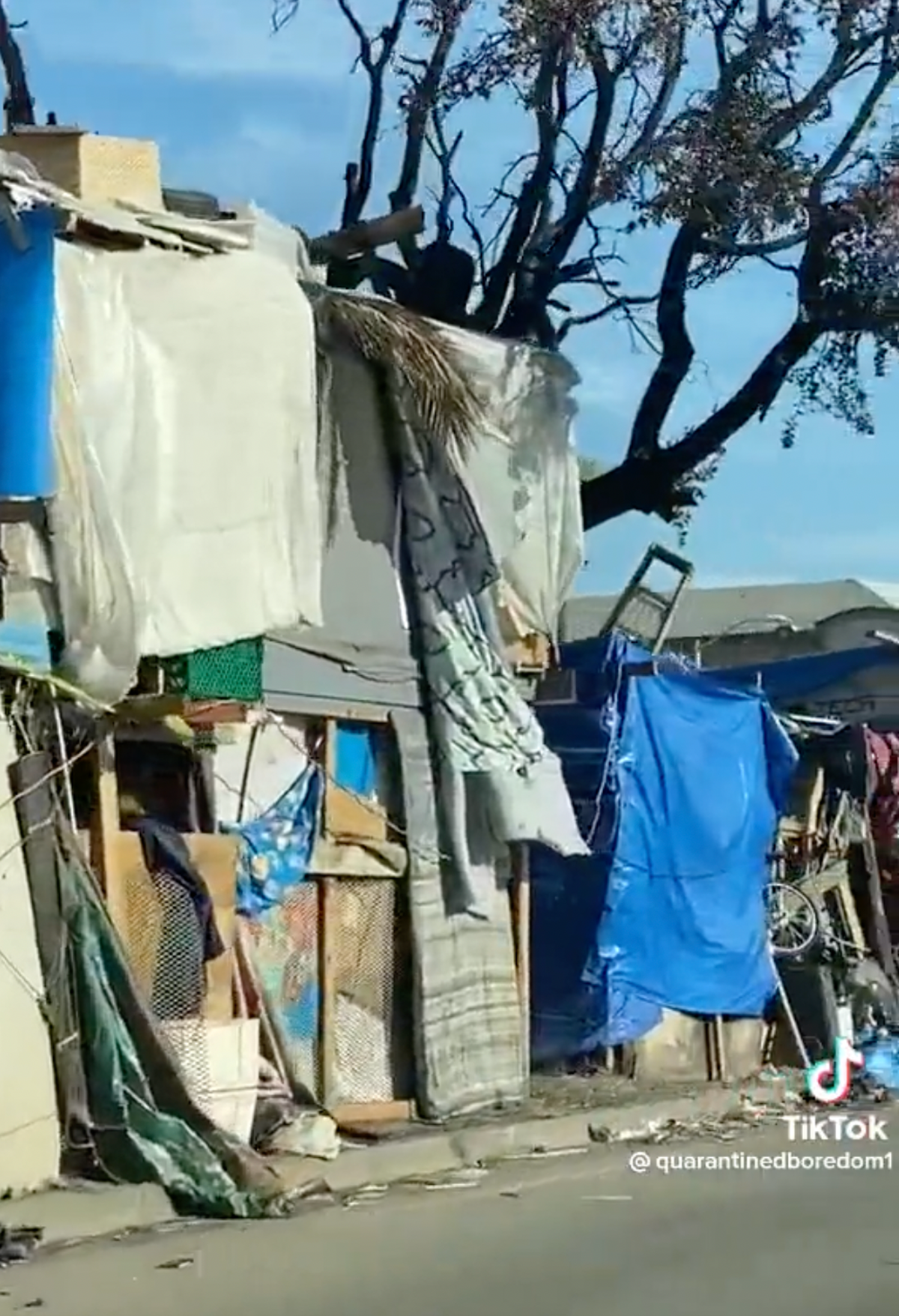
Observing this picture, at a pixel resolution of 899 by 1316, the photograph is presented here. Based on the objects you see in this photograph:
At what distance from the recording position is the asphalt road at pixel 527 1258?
835 cm

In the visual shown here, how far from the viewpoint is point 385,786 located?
499 inches

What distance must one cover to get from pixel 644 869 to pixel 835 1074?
232 centimetres

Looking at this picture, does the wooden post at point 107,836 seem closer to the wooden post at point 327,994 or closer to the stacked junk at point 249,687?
the stacked junk at point 249,687

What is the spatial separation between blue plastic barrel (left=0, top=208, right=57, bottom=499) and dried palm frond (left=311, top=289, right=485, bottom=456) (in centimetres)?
285

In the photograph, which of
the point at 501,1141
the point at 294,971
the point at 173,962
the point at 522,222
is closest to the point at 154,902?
the point at 173,962

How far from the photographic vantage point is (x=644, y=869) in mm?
14930

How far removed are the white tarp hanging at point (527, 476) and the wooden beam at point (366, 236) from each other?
678 millimetres

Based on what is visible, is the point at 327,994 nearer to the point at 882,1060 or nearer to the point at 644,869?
the point at 644,869

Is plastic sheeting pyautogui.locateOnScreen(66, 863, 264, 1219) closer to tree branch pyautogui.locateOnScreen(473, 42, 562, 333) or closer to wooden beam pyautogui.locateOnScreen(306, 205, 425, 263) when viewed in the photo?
wooden beam pyautogui.locateOnScreen(306, 205, 425, 263)

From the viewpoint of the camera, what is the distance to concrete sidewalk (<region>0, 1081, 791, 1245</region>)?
919 cm

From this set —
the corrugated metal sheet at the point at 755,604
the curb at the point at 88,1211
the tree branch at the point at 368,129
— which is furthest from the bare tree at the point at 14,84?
the corrugated metal sheet at the point at 755,604

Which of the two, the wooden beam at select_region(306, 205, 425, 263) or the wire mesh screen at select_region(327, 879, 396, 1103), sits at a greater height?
the wooden beam at select_region(306, 205, 425, 263)

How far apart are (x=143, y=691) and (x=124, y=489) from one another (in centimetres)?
116

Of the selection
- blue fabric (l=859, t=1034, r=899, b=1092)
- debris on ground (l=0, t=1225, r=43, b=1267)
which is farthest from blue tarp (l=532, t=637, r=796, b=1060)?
debris on ground (l=0, t=1225, r=43, b=1267)
